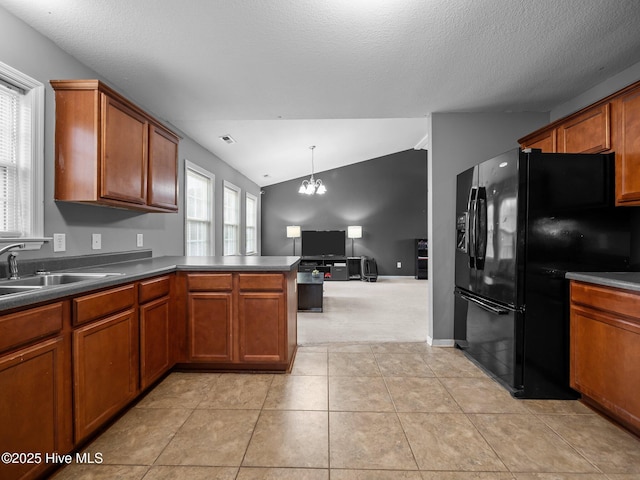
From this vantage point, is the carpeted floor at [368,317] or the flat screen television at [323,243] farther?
the flat screen television at [323,243]

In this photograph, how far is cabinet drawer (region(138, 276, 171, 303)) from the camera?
2.01 metres

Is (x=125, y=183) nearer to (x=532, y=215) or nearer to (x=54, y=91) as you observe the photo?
(x=54, y=91)

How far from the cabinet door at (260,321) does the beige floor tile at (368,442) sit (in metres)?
0.74

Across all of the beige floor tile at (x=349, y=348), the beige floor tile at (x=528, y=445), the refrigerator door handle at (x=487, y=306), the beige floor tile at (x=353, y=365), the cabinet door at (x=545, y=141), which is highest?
the cabinet door at (x=545, y=141)

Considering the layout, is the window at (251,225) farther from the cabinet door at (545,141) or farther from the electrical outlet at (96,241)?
the cabinet door at (545,141)

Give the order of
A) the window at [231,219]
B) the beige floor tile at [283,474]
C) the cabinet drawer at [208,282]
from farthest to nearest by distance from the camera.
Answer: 1. the window at [231,219]
2. the cabinet drawer at [208,282]
3. the beige floor tile at [283,474]

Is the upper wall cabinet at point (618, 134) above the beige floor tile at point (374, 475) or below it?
above

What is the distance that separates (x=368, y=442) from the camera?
166 centimetres

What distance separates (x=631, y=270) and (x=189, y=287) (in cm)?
315

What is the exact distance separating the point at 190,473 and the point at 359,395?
1.11 metres

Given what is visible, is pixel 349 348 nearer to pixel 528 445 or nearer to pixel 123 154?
pixel 528 445

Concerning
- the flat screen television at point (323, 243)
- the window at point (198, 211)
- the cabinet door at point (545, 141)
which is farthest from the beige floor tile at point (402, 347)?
the flat screen television at point (323, 243)

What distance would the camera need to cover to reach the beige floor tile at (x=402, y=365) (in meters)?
2.50

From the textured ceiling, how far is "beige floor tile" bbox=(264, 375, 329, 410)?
2.30 m
